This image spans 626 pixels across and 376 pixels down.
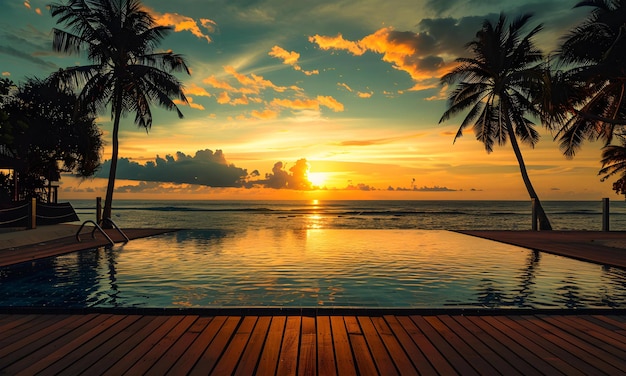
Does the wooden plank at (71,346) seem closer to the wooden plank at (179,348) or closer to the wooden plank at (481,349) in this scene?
the wooden plank at (179,348)

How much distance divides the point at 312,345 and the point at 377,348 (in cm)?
68

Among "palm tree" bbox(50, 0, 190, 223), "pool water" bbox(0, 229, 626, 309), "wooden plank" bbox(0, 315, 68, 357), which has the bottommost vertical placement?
"pool water" bbox(0, 229, 626, 309)

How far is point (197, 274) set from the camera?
980 centimetres

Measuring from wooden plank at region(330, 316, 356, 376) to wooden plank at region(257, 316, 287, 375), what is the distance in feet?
1.95

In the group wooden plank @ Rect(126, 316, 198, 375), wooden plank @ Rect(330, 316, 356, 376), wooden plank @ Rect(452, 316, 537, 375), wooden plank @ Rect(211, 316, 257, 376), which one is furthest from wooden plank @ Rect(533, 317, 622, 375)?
wooden plank @ Rect(126, 316, 198, 375)

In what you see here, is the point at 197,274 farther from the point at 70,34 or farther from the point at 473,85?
the point at 473,85

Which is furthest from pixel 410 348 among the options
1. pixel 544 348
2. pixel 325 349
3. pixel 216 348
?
pixel 216 348

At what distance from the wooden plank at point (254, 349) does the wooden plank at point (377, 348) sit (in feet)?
3.76

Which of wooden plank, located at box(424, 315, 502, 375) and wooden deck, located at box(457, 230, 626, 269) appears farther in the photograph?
wooden deck, located at box(457, 230, 626, 269)

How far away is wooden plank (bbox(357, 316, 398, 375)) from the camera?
4035 mm

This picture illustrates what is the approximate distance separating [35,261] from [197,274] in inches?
192

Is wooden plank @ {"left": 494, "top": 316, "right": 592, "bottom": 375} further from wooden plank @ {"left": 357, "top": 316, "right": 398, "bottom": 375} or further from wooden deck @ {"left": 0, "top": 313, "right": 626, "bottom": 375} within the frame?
wooden plank @ {"left": 357, "top": 316, "right": 398, "bottom": 375}

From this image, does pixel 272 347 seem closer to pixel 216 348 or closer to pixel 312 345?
pixel 312 345

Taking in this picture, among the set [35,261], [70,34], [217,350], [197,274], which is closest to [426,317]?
[217,350]
